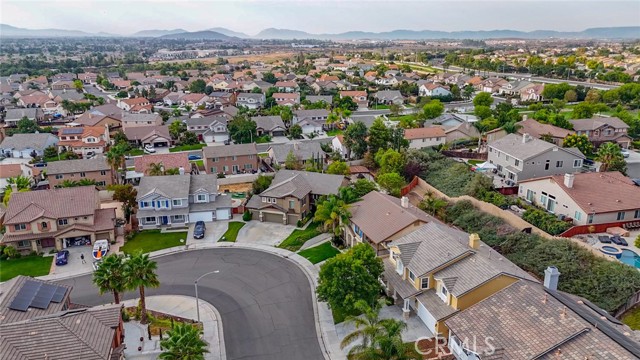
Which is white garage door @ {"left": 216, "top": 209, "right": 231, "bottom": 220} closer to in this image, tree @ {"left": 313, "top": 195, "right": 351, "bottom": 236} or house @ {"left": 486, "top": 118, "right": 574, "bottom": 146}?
tree @ {"left": 313, "top": 195, "right": 351, "bottom": 236}

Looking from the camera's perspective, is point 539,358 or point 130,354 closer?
point 539,358

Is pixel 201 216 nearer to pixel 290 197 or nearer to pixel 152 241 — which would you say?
pixel 152 241

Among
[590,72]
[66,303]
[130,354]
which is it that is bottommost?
[130,354]

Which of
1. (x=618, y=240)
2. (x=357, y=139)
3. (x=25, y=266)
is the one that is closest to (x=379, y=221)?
(x=618, y=240)

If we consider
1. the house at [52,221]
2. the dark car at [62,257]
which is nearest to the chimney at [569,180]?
the house at [52,221]

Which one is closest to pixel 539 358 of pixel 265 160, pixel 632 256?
pixel 632 256

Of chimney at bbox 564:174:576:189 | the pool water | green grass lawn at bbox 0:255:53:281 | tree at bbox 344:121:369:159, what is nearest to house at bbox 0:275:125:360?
green grass lawn at bbox 0:255:53:281

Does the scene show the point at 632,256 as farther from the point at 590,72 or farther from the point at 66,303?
the point at 590,72

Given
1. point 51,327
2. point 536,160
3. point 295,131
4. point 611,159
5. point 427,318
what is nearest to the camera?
point 51,327
